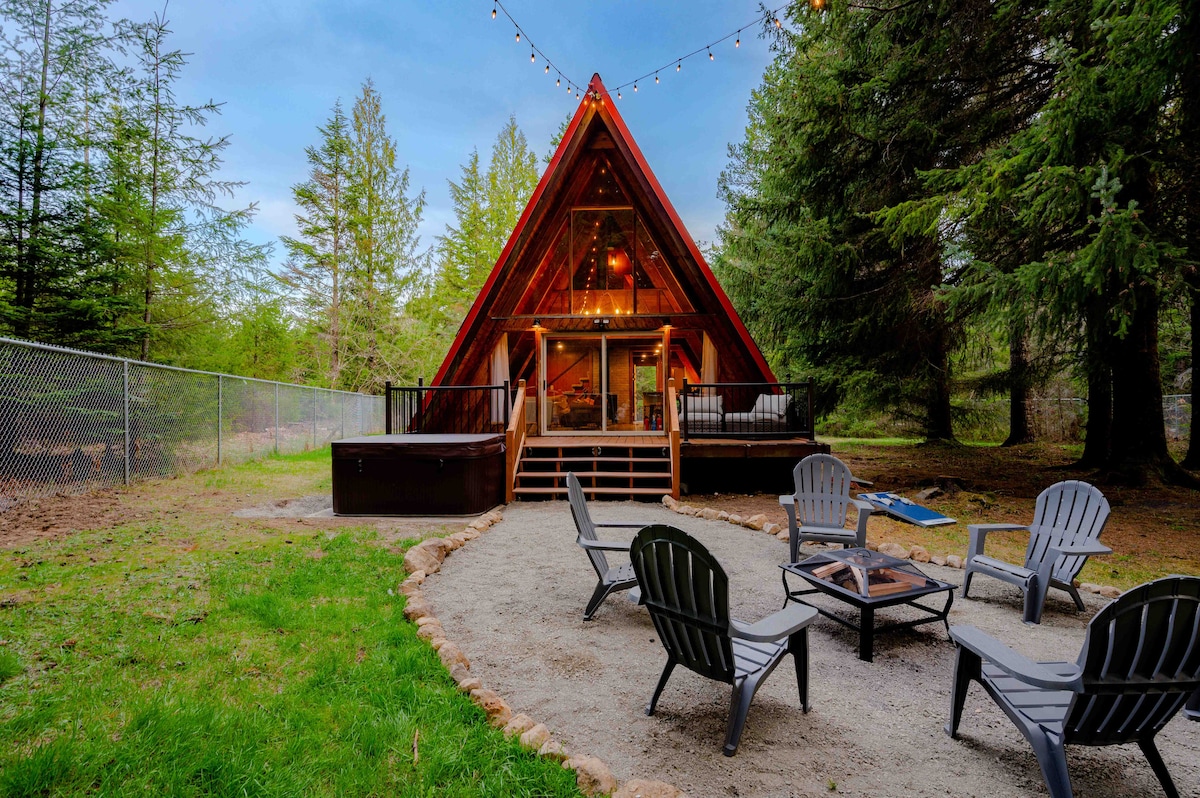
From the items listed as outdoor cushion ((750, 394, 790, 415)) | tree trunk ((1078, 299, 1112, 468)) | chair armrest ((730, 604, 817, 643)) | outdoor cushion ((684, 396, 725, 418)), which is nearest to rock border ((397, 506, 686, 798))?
chair armrest ((730, 604, 817, 643))

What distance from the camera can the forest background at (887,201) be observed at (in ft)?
16.8

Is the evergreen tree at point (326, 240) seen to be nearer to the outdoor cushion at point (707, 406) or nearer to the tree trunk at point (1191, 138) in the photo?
the outdoor cushion at point (707, 406)

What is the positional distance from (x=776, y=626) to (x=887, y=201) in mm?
8721

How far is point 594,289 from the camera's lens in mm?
10586

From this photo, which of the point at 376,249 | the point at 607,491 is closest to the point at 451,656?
the point at 607,491

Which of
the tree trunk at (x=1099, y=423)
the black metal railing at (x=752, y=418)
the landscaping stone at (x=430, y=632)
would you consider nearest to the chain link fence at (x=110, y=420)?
the landscaping stone at (x=430, y=632)

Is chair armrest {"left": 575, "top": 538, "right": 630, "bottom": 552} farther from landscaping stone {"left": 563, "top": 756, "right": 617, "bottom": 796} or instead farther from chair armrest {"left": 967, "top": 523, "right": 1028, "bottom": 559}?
chair armrest {"left": 967, "top": 523, "right": 1028, "bottom": 559}

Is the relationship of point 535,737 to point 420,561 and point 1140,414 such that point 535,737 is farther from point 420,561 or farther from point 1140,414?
point 1140,414

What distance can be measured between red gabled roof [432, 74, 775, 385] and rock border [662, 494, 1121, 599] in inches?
157

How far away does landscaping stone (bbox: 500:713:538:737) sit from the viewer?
210cm

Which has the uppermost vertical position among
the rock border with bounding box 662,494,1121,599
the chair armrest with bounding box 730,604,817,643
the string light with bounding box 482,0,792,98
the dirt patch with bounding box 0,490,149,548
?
the string light with bounding box 482,0,792,98

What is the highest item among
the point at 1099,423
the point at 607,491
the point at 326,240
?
the point at 326,240

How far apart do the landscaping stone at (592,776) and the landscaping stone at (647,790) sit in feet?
0.15

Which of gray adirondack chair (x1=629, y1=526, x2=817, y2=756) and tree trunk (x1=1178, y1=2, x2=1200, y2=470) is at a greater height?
tree trunk (x1=1178, y1=2, x2=1200, y2=470)
